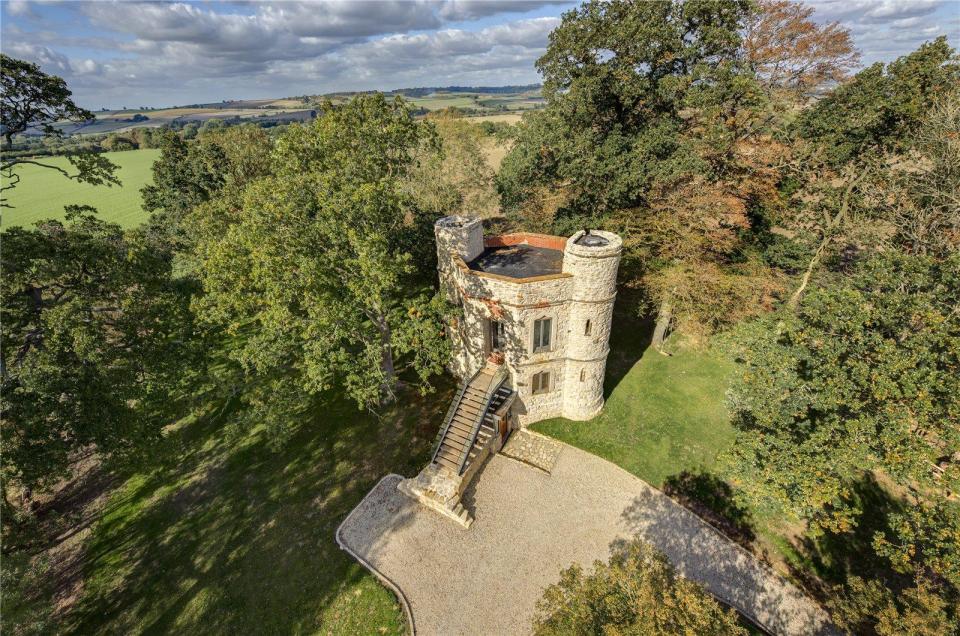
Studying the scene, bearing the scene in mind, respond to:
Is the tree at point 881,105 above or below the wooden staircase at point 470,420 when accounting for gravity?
above

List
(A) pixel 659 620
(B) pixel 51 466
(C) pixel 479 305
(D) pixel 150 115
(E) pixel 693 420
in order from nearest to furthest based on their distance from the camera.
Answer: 1. (A) pixel 659 620
2. (B) pixel 51 466
3. (C) pixel 479 305
4. (E) pixel 693 420
5. (D) pixel 150 115

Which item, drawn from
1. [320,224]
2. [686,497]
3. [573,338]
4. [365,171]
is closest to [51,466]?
[320,224]

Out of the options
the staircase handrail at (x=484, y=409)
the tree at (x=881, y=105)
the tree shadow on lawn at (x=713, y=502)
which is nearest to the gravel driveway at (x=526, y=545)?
the tree shadow on lawn at (x=713, y=502)

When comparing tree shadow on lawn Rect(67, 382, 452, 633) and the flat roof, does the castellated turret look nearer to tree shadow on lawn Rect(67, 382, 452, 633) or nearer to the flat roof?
the flat roof

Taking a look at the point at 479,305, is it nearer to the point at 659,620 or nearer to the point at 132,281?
the point at 659,620

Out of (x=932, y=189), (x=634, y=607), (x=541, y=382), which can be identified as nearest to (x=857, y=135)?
(x=932, y=189)

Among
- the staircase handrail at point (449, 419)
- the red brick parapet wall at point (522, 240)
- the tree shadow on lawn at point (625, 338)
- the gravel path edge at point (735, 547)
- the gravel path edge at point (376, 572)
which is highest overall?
the red brick parapet wall at point (522, 240)

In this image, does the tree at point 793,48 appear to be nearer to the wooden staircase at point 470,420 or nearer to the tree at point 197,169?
the wooden staircase at point 470,420
